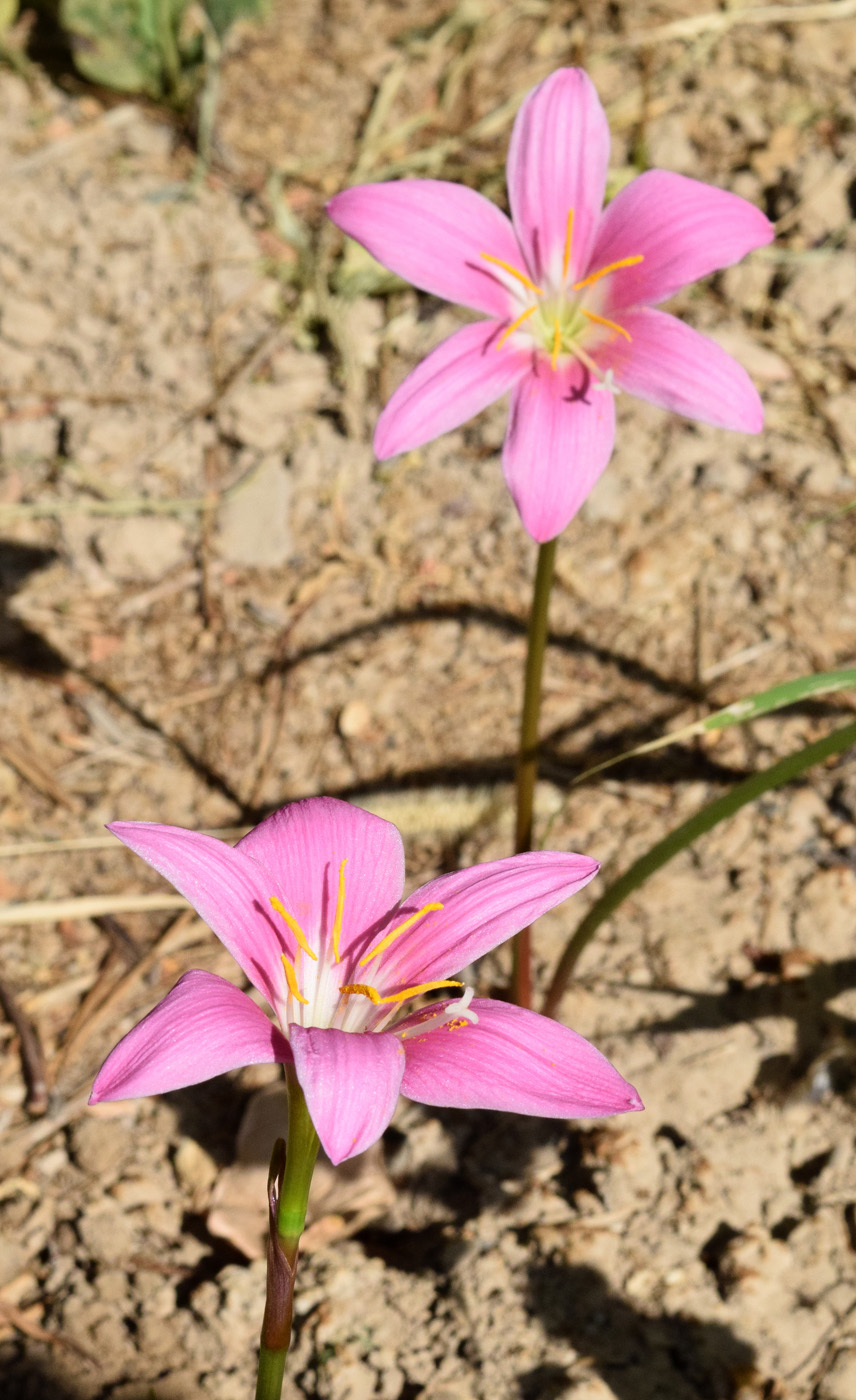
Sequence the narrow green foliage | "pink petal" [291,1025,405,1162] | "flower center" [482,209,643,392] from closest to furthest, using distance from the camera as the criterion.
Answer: "pink petal" [291,1025,405,1162]
"flower center" [482,209,643,392]
the narrow green foliage

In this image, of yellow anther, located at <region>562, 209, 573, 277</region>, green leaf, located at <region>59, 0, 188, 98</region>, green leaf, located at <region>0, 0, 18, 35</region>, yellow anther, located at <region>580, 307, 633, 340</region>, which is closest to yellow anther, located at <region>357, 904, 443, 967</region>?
yellow anther, located at <region>580, 307, 633, 340</region>

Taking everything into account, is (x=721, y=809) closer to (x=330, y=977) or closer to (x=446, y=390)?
(x=330, y=977)

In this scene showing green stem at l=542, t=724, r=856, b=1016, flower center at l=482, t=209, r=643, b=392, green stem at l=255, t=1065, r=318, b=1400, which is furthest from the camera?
flower center at l=482, t=209, r=643, b=392

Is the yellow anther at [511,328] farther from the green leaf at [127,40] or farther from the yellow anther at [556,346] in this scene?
the green leaf at [127,40]

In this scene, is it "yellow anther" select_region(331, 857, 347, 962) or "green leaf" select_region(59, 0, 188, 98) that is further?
"green leaf" select_region(59, 0, 188, 98)

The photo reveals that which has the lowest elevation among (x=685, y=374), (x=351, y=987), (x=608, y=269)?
(x=351, y=987)

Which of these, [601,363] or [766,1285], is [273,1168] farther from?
[601,363]

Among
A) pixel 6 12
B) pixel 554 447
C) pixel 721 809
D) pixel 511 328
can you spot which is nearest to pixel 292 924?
pixel 721 809

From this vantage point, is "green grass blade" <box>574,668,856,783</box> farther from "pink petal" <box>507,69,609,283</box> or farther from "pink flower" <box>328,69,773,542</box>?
"pink petal" <box>507,69,609,283</box>

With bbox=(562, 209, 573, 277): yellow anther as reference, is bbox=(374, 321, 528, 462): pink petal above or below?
below
